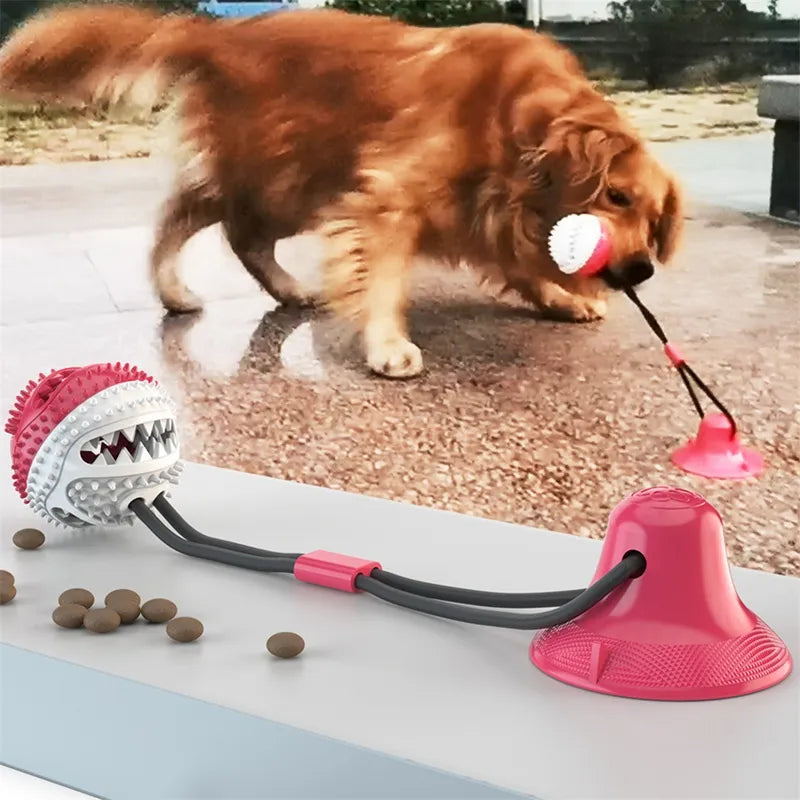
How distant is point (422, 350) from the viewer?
5.64 feet

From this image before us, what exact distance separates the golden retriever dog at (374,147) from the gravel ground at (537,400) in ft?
0.15

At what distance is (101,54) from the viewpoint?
1.77 metres

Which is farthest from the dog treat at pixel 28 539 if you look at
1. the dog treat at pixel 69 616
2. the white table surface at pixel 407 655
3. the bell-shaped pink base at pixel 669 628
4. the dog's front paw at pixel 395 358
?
the dog's front paw at pixel 395 358

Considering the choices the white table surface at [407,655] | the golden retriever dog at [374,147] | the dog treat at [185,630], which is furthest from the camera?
the golden retriever dog at [374,147]

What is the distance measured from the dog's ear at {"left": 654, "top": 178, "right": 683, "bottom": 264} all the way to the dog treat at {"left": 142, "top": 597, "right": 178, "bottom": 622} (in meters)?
1.19

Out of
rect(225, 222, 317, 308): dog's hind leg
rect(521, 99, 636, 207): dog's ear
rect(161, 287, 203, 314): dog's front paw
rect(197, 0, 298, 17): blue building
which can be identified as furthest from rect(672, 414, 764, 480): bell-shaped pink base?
rect(197, 0, 298, 17): blue building

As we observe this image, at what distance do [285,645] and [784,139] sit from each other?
50.3 inches

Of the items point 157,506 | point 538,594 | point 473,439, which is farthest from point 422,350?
point 538,594

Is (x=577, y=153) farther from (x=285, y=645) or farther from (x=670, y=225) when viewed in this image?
(x=285, y=645)

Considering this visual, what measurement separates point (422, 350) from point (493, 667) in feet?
4.01

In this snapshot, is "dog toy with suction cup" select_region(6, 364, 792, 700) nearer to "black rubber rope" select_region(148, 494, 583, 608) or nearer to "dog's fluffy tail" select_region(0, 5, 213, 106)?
"black rubber rope" select_region(148, 494, 583, 608)

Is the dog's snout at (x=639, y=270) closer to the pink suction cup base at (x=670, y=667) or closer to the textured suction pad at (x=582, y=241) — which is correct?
the textured suction pad at (x=582, y=241)

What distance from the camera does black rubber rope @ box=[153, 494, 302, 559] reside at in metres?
0.63

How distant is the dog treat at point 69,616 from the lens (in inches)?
22.1
